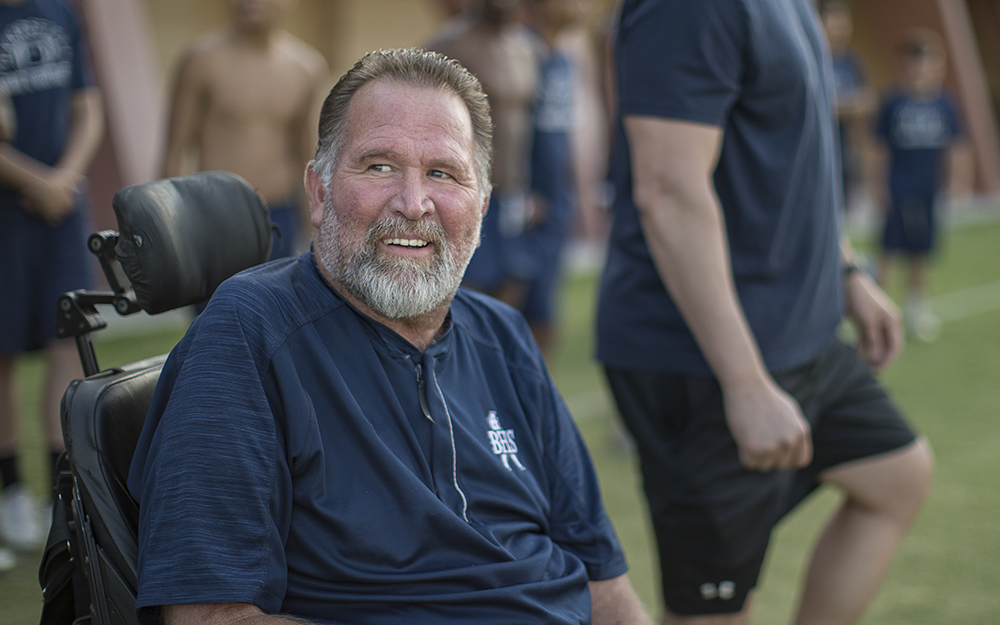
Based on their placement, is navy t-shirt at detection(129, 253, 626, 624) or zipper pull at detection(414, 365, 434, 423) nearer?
navy t-shirt at detection(129, 253, 626, 624)

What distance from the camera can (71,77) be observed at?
3.55 m

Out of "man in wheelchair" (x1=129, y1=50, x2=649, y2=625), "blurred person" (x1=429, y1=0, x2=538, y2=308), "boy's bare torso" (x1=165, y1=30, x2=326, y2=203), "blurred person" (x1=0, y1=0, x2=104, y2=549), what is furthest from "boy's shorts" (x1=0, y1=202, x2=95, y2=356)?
"man in wheelchair" (x1=129, y1=50, x2=649, y2=625)

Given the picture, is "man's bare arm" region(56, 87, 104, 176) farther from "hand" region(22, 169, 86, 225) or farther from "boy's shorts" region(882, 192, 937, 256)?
"boy's shorts" region(882, 192, 937, 256)

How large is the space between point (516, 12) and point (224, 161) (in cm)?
179

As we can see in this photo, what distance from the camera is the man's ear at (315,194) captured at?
5.21 ft

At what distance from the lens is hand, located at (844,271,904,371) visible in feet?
7.55

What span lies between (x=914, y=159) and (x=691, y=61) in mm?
7335

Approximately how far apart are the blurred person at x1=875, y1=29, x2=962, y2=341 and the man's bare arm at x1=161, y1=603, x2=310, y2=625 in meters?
7.25

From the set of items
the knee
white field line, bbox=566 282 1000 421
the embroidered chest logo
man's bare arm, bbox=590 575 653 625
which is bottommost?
white field line, bbox=566 282 1000 421

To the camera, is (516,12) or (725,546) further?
(516,12)

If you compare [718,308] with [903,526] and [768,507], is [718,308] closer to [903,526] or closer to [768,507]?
[768,507]

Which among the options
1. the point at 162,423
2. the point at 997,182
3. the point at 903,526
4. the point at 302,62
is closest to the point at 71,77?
the point at 302,62

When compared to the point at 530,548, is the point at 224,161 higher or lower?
higher

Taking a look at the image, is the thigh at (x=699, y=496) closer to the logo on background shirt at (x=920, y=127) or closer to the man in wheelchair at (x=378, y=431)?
the man in wheelchair at (x=378, y=431)
